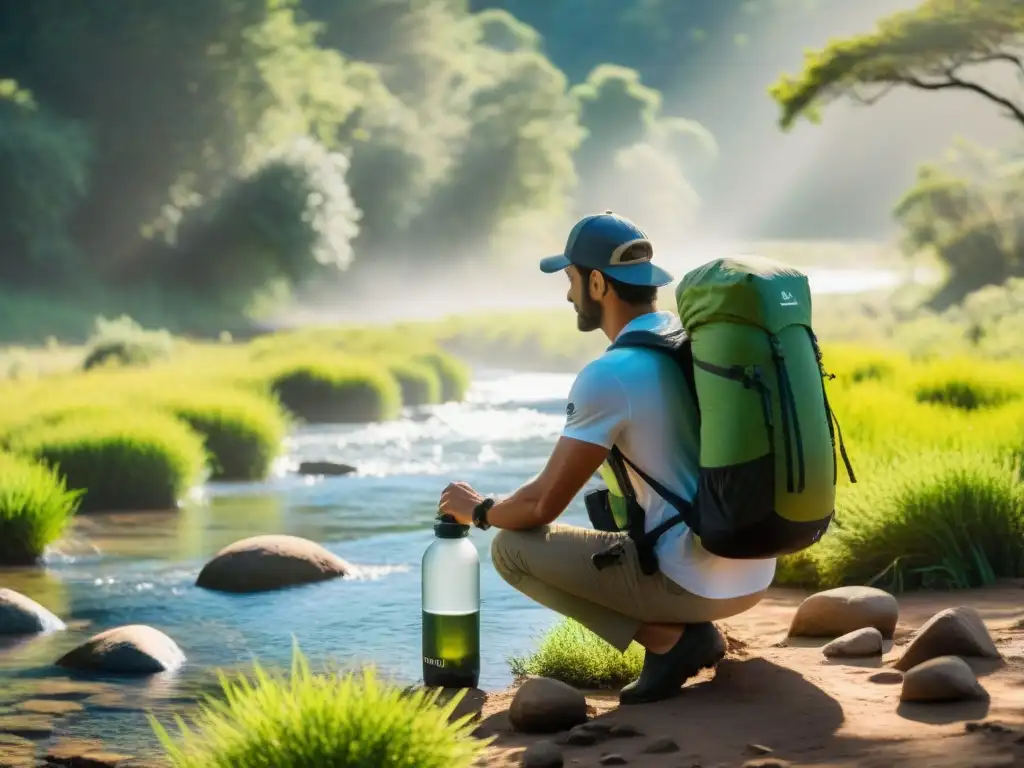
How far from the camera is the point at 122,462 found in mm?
10992

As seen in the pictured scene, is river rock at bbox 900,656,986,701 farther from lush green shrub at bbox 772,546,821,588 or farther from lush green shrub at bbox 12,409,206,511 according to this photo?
lush green shrub at bbox 12,409,206,511

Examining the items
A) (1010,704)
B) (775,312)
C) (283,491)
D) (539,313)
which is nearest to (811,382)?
(775,312)

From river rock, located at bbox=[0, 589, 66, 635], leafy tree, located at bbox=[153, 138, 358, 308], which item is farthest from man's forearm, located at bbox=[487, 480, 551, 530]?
leafy tree, located at bbox=[153, 138, 358, 308]

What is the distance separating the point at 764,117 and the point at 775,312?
99005 millimetres

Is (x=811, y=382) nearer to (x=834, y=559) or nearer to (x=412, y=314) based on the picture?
(x=834, y=559)

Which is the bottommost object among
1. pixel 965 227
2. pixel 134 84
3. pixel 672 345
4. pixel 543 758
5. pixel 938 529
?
pixel 543 758


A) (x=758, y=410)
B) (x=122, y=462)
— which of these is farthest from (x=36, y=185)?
(x=758, y=410)

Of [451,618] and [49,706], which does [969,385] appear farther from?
[49,706]

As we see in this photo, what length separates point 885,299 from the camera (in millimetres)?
34500

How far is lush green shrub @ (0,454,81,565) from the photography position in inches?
332

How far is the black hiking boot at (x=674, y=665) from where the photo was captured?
4207 mm

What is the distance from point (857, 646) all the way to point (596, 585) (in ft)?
3.55

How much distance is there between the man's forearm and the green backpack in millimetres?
509

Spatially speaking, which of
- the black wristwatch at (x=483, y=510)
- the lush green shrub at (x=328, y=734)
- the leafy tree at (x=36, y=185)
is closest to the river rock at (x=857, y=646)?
the black wristwatch at (x=483, y=510)
